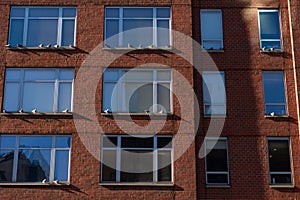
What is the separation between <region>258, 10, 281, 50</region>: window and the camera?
69.9 ft

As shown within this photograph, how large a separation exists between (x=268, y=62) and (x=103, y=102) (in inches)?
293

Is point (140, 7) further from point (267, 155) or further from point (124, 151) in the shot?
point (267, 155)

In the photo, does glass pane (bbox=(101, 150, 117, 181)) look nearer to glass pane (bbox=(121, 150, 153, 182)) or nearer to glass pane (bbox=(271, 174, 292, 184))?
glass pane (bbox=(121, 150, 153, 182))

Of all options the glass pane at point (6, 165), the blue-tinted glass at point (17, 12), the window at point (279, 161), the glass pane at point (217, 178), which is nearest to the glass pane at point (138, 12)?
the blue-tinted glass at point (17, 12)

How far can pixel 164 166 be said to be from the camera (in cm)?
1942

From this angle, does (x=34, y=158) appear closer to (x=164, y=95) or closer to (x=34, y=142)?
(x=34, y=142)

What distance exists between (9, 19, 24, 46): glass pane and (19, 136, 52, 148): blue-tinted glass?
428 cm

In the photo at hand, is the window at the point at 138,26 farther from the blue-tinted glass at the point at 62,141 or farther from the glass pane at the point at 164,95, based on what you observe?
the blue-tinted glass at the point at 62,141

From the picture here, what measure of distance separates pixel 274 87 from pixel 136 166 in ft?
22.8

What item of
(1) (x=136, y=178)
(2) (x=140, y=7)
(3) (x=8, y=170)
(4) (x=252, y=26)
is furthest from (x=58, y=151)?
(4) (x=252, y=26)

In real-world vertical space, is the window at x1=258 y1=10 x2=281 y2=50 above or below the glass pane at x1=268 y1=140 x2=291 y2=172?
above

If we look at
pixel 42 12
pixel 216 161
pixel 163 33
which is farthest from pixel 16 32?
pixel 216 161

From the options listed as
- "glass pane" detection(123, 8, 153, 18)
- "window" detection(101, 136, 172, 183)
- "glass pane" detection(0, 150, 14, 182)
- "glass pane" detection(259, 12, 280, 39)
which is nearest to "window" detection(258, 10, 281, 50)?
"glass pane" detection(259, 12, 280, 39)

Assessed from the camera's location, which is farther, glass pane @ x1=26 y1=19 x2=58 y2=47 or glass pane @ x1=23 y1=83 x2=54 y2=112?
glass pane @ x1=26 y1=19 x2=58 y2=47
